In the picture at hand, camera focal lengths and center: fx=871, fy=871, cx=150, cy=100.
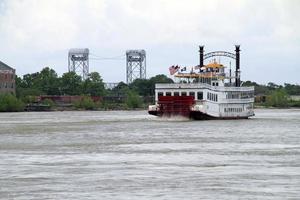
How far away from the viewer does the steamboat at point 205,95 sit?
99438mm

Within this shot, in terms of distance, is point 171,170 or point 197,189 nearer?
point 197,189

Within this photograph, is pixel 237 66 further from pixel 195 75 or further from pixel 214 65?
Answer: pixel 195 75

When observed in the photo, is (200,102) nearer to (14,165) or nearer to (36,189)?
(14,165)

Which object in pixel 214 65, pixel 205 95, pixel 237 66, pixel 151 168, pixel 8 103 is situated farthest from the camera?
pixel 8 103

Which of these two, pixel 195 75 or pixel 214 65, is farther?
pixel 214 65

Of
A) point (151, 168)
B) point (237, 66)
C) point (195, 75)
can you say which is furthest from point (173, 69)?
point (151, 168)

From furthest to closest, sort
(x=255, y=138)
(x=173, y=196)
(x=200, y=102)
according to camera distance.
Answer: (x=200, y=102) < (x=255, y=138) < (x=173, y=196)

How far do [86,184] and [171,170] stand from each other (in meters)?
6.33

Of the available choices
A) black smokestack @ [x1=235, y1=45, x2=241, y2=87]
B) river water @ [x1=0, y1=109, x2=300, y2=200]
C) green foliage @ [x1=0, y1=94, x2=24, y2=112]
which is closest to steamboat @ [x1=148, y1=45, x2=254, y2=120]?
black smokestack @ [x1=235, y1=45, x2=241, y2=87]

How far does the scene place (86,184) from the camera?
34.8m

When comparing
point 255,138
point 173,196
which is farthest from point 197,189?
point 255,138

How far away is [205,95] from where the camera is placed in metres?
99.7

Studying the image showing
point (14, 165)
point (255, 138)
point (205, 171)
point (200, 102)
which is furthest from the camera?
point (200, 102)

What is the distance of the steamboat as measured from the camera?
9944 cm
